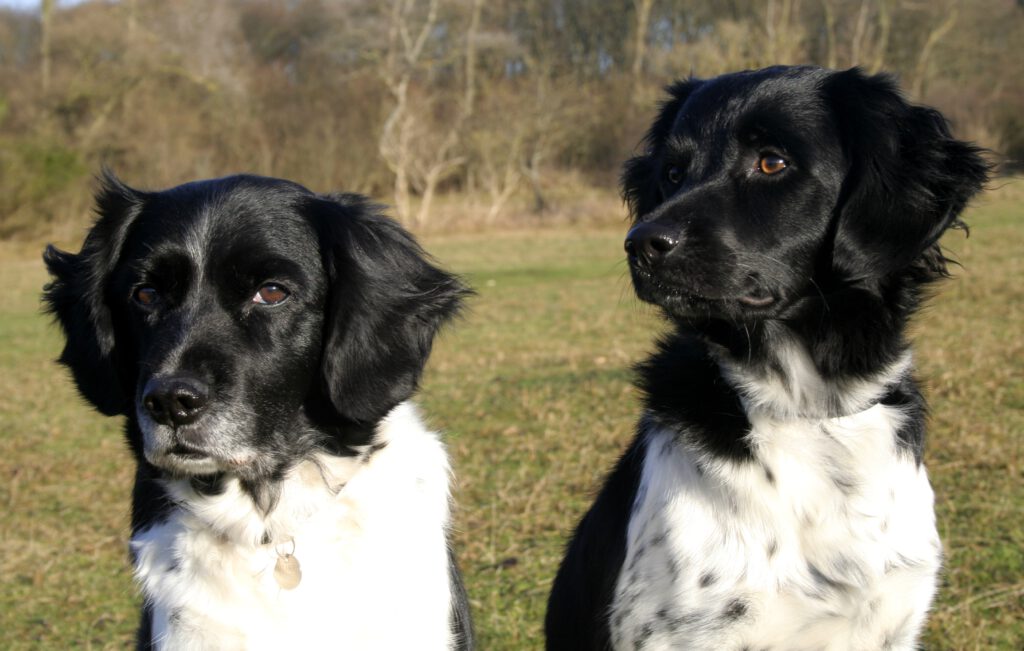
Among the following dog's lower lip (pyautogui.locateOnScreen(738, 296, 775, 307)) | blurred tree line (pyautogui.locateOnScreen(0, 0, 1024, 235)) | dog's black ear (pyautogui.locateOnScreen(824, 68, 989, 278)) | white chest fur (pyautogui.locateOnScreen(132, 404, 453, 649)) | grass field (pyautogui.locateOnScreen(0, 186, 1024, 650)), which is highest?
dog's black ear (pyautogui.locateOnScreen(824, 68, 989, 278))

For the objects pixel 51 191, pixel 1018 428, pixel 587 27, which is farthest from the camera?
pixel 587 27

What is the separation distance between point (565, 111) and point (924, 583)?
32.1 m

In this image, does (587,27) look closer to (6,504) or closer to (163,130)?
(163,130)

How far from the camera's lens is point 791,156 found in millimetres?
2963

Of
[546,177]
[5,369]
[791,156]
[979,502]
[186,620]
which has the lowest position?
[546,177]

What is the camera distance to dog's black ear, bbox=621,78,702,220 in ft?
11.6

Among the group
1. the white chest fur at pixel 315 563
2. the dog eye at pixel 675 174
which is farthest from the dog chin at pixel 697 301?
the white chest fur at pixel 315 563

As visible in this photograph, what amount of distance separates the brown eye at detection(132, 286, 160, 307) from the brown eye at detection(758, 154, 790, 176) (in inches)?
72.7

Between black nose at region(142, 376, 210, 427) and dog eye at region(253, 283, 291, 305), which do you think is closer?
black nose at region(142, 376, 210, 427)

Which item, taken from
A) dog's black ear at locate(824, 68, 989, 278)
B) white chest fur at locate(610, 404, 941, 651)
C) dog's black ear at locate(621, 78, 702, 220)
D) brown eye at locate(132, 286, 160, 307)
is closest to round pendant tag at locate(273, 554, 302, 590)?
brown eye at locate(132, 286, 160, 307)

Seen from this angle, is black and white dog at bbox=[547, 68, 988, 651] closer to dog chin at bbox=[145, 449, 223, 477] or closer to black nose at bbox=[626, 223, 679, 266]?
black nose at bbox=[626, 223, 679, 266]

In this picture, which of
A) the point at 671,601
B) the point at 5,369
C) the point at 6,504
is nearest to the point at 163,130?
the point at 5,369

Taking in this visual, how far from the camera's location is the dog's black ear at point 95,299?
10.0ft

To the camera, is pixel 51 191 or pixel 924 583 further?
pixel 51 191
